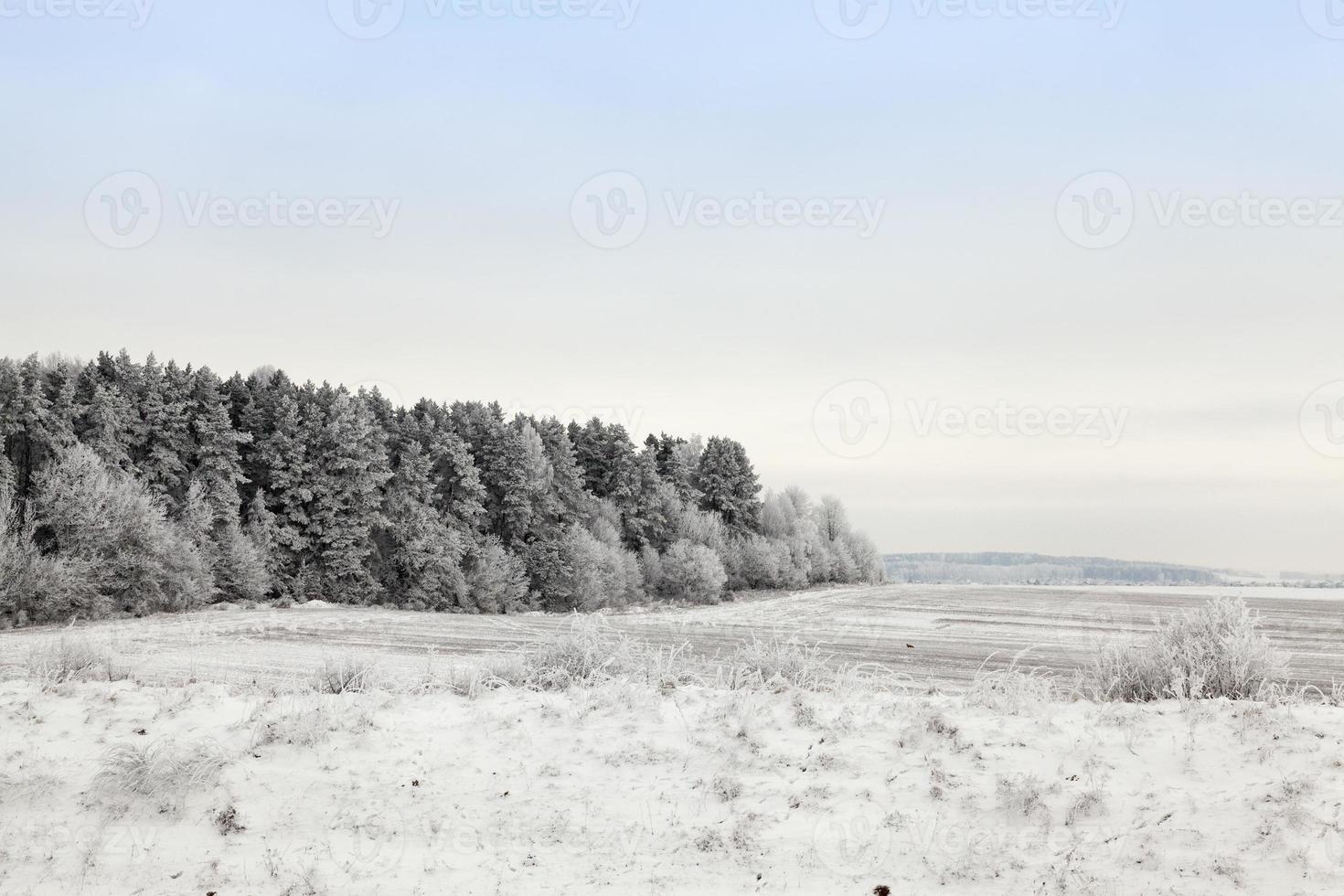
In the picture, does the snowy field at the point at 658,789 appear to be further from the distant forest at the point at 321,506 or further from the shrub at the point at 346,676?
the distant forest at the point at 321,506

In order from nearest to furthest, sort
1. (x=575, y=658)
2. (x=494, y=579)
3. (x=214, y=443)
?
(x=575, y=658)
(x=214, y=443)
(x=494, y=579)

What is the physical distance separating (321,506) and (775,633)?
73.9 ft

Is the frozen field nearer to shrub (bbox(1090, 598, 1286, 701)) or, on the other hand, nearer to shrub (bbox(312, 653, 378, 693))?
shrub (bbox(312, 653, 378, 693))

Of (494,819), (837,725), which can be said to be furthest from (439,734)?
(837,725)

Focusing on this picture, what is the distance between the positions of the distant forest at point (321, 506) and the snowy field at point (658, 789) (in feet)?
61.5

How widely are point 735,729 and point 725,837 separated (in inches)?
57.6

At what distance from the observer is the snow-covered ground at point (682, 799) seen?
19.3 ft

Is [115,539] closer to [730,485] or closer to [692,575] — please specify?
[692,575]

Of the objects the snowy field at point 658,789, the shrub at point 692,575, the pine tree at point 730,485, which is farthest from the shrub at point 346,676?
the pine tree at point 730,485

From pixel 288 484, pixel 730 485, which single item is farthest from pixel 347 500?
pixel 730 485

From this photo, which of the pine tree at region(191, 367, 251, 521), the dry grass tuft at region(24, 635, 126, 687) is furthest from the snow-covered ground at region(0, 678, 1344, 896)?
the pine tree at region(191, 367, 251, 521)

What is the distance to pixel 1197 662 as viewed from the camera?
333 inches

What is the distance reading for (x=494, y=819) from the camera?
6.71 metres

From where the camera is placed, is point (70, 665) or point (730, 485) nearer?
point (70, 665)
